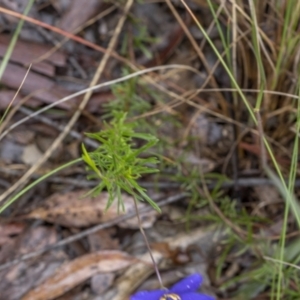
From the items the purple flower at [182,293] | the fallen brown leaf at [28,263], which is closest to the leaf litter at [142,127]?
the fallen brown leaf at [28,263]

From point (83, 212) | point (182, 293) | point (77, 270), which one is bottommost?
point (77, 270)

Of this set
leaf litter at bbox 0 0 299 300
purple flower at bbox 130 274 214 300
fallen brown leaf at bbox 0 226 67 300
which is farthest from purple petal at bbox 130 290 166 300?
fallen brown leaf at bbox 0 226 67 300

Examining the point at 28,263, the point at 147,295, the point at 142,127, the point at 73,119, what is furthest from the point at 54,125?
the point at 147,295

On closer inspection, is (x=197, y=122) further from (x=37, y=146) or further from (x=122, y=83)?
(x=37, y=146)

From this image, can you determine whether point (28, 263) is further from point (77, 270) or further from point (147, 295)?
point (147, 295)

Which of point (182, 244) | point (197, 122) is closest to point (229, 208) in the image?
point (182, 244)

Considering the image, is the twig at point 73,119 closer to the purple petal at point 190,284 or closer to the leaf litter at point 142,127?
the leaf litter at point 142,127
